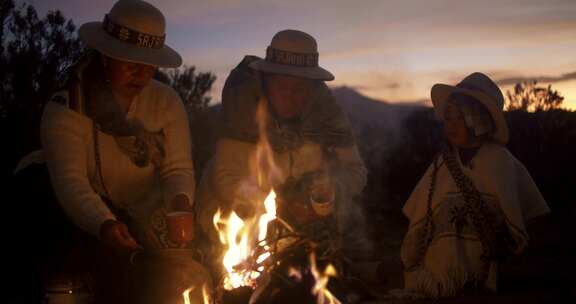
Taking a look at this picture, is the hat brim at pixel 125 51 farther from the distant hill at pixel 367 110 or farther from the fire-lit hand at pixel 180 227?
the distant hill at pixel 367 110

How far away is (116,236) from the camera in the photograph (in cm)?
430

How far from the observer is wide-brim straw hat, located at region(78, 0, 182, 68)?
15.6ft

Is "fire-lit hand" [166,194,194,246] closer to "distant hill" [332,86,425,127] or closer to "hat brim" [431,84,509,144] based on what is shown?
"hat brim" [431,84,509,144]

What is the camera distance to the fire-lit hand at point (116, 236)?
4309mm

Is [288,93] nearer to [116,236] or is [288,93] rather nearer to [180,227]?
[180,227]

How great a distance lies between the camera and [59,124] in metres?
4.74

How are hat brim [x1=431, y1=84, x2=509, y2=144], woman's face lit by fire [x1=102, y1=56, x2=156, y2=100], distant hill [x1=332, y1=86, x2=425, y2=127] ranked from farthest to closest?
distant hill [x1=332, y1=86, x2=425, y2=127]
hat brim [x1=431, y1=84, x2=509, y2=144]
woman's face lit by fire [x1=102, y1=56, x2=156, y2=100]

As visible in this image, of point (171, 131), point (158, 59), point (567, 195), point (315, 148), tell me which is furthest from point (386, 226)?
point (158, 59)

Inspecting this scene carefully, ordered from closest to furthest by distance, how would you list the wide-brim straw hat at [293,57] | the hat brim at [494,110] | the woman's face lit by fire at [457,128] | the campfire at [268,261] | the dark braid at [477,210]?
the campfire at [268,261]
the dark braid at [477,210]
the hat brim at [494,110]
the woman's face lit by fire at [457,128]
the wide-brim straw hat at [293,57]

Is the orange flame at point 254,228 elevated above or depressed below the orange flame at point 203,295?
above

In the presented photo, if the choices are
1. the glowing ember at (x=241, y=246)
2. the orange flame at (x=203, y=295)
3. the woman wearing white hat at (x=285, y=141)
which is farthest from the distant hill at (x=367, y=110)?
the orange flame at (x=203, y=295)

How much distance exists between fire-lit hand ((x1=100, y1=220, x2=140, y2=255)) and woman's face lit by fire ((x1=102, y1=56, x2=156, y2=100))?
106 cm

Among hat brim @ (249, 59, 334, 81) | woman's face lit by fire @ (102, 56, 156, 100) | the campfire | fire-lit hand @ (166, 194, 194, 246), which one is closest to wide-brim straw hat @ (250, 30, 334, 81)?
hat brim @ (249, 59, 334, 81)

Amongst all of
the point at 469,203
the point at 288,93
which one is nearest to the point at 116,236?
the point at 288,93
